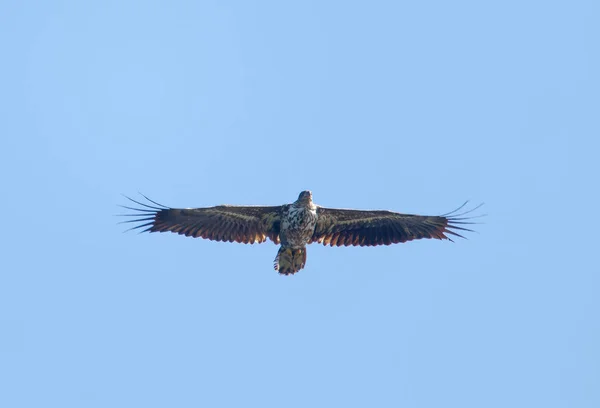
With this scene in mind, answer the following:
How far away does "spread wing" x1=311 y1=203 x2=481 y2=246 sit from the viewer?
26188mm

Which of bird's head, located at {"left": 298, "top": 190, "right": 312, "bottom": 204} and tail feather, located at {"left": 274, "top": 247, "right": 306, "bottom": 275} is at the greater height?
bird's head, located at {"left": 298, "top": 190, "right": 312, "bottom": 204}

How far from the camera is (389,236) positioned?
2647cm

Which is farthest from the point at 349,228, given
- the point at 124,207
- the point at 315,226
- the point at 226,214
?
the point at 124,207

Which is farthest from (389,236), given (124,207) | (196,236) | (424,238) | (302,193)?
(124,207)

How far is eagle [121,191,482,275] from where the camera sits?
25.6 metres

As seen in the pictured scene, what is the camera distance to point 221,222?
85.4 ft

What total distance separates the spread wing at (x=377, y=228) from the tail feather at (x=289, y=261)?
0.72m

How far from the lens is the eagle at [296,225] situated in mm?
25641

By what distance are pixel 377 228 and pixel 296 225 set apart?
212 cm

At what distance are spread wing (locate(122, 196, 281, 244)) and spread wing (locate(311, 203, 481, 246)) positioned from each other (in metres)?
1.16

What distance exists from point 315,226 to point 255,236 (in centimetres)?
144

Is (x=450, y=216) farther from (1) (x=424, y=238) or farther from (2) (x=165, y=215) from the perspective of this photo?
(2) (x=165, y=215)

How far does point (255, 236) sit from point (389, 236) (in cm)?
320

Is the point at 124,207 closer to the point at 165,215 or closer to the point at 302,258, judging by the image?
the point at 165,215
